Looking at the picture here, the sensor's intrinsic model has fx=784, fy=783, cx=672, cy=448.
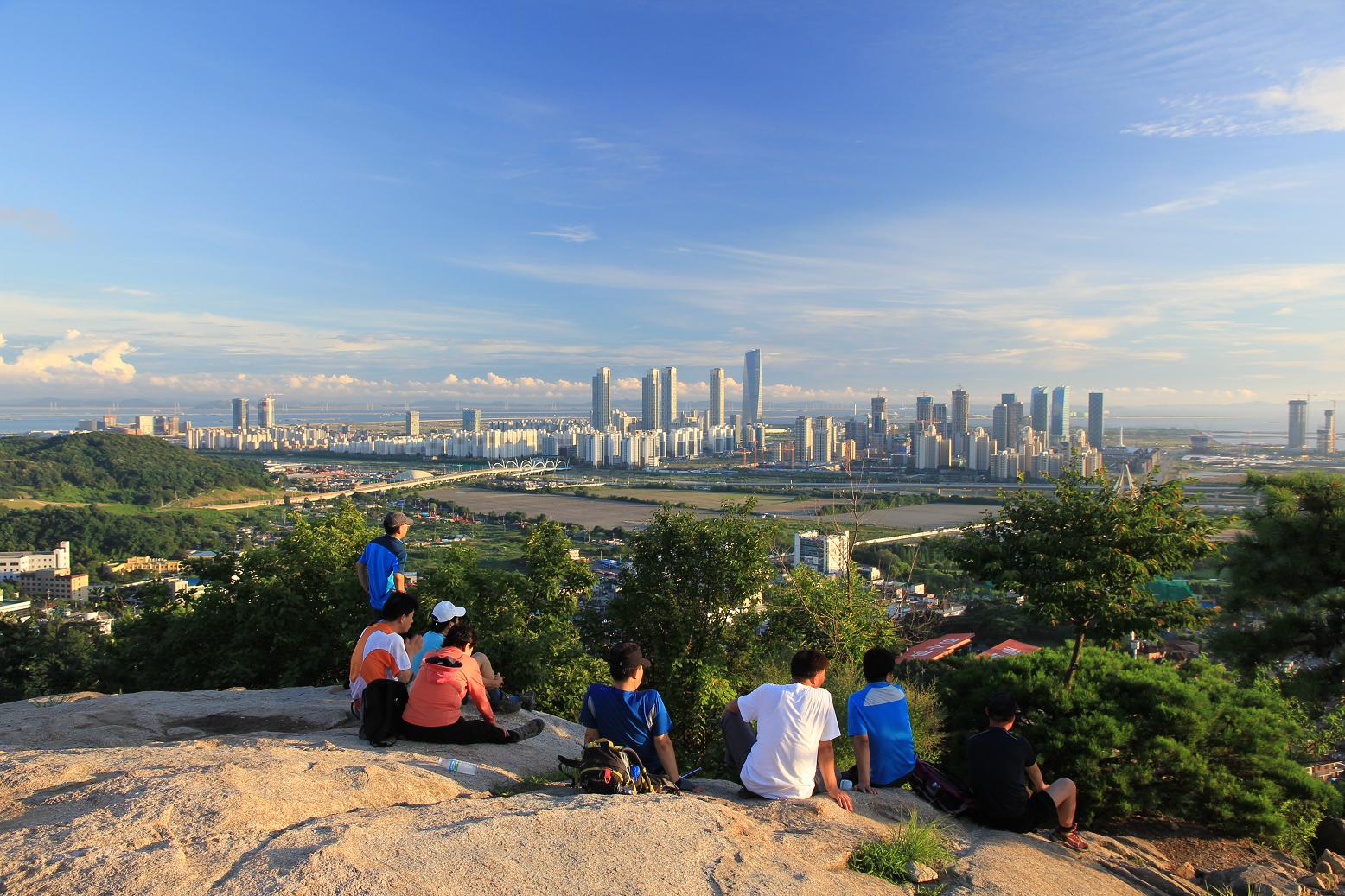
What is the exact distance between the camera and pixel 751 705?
3.45 metres

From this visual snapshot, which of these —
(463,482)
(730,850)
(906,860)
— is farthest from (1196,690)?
(463,482)

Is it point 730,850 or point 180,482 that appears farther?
point 180,482

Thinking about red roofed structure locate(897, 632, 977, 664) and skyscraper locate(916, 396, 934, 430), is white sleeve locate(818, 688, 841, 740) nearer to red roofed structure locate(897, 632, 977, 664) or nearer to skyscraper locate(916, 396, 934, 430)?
red roofed structure locate(897, 632, 977, 664)

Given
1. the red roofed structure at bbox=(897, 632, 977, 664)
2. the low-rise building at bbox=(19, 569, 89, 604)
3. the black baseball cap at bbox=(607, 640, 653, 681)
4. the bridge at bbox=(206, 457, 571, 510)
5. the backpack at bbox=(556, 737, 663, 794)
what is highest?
the black baseball cap at bbox=(607, 640, 653, 681)

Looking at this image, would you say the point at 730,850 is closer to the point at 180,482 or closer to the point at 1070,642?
the point at 1070,642

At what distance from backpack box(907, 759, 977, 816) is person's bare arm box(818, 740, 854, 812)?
50 cm

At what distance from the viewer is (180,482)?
132ft

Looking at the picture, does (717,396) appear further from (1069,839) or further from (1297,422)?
(1069,839)

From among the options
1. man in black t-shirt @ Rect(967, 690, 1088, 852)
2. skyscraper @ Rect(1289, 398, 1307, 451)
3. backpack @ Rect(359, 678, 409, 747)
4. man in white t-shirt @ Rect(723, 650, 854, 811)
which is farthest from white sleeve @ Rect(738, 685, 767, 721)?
skyscraper @ Rect(1289, 398, 1307, 451)

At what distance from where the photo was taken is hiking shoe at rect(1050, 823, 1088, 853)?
11.6 feet

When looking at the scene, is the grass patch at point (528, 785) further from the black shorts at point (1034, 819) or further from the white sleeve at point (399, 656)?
the black shorts at point (1034, 819)

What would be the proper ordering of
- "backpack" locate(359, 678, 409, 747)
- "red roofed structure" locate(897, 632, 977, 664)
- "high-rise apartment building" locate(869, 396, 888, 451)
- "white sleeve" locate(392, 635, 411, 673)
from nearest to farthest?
1. "backpack" locate(359, 678, 409, 747)
2. "white sleeve" locate(392, 635, 411, 673)
3. "red roofed structure" locate(897, 632, 977, 664)
4. "high-rise apartment building" locate(869, 396, 888, 451)

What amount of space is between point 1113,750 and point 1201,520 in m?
1.83

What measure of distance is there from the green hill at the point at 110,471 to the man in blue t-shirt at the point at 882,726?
134 feet
